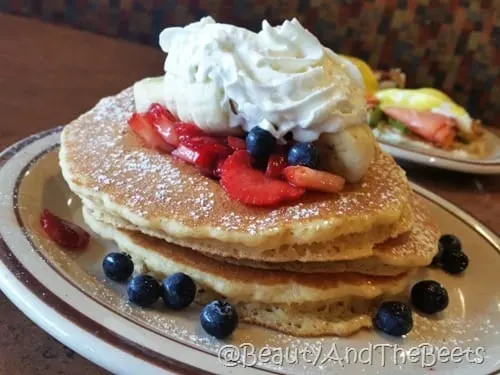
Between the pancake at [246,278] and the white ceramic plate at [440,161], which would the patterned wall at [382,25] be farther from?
the pancake at [246,278]

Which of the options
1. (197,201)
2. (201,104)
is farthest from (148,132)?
(197,201)

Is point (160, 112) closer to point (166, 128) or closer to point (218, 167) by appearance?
point (166, 128)

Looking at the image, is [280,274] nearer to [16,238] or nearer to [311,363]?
[311,363]

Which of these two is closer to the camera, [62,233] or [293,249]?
[293,249]

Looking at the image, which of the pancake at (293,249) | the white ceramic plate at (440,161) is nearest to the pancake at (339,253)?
the pancake at (293,249)

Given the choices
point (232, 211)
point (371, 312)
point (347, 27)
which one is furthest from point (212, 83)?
point (347, 27)
